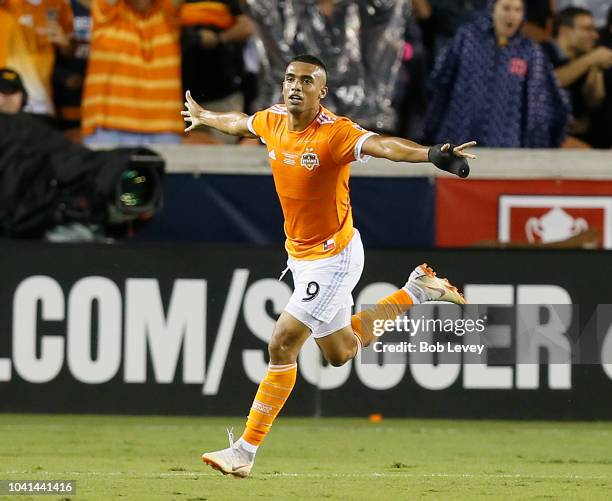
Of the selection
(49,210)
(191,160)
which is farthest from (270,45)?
(49,210)

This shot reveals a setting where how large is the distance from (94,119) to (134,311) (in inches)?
82.9

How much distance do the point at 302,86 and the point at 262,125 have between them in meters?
0.52

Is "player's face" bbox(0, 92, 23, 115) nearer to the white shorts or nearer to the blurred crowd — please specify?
the blurred crowd

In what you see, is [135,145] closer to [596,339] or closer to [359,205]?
[359,205]

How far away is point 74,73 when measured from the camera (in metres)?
13.2

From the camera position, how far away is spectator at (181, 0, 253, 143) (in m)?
13.0

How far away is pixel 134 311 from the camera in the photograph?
38.3 feet

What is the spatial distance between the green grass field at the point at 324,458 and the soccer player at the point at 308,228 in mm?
506

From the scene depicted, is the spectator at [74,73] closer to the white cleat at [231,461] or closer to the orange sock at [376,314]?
the orange sock at [376,314]

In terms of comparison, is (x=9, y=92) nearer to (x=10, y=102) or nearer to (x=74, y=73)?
(x=10, y=102)

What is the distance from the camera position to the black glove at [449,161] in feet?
23.9

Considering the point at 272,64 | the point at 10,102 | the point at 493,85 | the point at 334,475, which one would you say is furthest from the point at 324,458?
the point at 493,85

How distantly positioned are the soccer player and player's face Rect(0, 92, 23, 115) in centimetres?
385

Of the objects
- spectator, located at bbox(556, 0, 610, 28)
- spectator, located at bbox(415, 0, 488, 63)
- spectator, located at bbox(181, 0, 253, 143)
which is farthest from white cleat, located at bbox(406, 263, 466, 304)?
spectator, located at bbox(556, 0, 610, 28)
